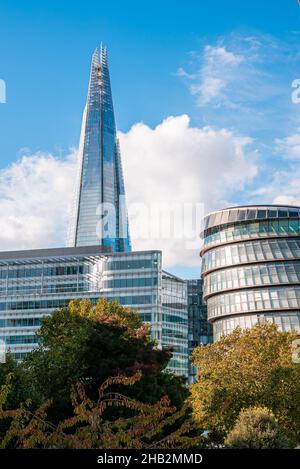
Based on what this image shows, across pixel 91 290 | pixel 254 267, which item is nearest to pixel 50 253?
pixel 91 290

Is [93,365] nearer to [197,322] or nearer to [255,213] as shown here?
[255,213]

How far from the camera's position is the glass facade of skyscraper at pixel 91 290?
119 meters

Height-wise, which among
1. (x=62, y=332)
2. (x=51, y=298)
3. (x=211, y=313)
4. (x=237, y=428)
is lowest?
(x=237, y=428)

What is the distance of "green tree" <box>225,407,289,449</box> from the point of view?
2841cm

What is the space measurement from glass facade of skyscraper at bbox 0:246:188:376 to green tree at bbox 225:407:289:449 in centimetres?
8748

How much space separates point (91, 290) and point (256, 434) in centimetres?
9906

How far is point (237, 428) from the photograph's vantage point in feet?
97.0

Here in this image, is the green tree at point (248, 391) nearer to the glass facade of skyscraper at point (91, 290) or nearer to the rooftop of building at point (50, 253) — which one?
the glass facade of skyscraper at point (91, 290)

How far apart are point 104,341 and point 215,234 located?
67.0m

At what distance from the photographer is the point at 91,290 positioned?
12612cm

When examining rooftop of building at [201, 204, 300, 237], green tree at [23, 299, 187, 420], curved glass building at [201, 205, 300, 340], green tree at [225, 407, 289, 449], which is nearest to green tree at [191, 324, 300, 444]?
green tree at [23, 299, 187, 420]

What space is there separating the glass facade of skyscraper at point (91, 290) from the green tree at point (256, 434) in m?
87.5

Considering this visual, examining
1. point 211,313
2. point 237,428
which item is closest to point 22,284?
point 211,313

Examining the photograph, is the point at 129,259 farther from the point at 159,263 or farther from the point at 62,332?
the point at 62,332
